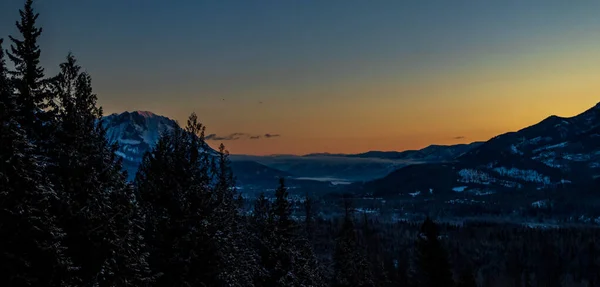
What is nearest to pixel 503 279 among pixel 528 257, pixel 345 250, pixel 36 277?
pixel 528 257

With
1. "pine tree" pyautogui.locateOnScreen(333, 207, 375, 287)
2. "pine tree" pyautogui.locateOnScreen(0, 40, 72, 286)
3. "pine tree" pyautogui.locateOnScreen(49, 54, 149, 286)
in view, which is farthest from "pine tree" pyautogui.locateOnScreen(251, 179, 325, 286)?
"pine tree" pyautogui.locateOnScreen(0, 40, 72, 286)

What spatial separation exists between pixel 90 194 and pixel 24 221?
2.49 metres

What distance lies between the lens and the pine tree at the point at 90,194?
62.3ft

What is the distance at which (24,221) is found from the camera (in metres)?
17.4

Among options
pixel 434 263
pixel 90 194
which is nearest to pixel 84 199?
pixel 90 194

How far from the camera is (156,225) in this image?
24359mm

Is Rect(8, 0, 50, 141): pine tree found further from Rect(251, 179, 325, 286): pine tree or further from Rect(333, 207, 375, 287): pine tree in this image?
Rect(333, 207, 375, 287): pine tree

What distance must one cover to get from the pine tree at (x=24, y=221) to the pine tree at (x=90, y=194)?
1044 millimetres

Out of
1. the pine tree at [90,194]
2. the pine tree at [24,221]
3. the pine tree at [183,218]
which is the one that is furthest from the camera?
the pine tree at [183,218]

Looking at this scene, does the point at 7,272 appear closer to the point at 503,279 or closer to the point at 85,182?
the point at 85,182

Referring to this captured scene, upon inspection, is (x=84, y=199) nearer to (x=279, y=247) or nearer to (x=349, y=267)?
(x=279, y=247)

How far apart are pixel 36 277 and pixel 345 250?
39.7 metres

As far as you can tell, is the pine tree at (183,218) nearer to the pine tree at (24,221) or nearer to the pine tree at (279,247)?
the pine tree at (24,221)

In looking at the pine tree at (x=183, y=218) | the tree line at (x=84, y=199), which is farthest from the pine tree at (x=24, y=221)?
the pine tree at (x=183, y=218)
